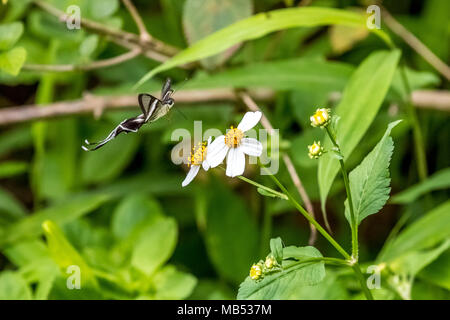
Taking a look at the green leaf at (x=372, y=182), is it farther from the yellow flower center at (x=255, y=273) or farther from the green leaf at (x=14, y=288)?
the green leaf at (x=14, y=288)

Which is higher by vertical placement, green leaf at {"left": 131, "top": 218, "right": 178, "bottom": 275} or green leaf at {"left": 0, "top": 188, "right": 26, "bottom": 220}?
green leaf at {"left": 0, "top": 188, "right": 26, "bottom": 220}

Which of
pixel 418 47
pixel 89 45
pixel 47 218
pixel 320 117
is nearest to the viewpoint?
pixel 320 117

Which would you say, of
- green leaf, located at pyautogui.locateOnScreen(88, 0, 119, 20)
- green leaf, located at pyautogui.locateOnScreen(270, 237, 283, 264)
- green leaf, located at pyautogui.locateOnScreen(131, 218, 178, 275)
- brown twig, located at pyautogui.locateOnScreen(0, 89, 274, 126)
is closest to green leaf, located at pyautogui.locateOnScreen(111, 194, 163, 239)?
green leaf, located at pyautogui.locateOnScreen(131, 218, 178, 275)

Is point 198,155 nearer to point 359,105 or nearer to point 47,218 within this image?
point 359,105

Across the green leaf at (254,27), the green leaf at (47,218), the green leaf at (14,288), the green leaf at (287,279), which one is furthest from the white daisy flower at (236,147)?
the green leaf at (47,218)

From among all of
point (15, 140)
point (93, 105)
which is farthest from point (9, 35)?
point (15, 140)

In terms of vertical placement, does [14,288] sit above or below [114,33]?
below

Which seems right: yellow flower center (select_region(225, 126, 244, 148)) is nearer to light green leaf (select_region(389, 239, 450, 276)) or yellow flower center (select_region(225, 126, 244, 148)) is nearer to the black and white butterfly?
the black and white butterfly
